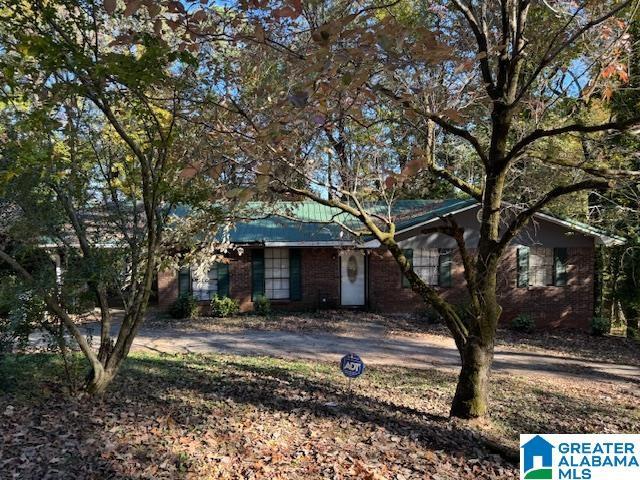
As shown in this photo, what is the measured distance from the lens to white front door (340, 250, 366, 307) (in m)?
18.0

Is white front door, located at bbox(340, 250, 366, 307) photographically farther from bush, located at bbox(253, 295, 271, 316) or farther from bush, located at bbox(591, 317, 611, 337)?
bush, located at bbox(591, 317, 611, 337)

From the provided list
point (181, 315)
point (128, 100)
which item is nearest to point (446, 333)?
point (181, 315)

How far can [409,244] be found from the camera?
17.0 meters

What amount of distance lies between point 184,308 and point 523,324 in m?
11.0

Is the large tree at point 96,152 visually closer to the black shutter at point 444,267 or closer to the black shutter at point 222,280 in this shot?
the black shutter at point 222,280

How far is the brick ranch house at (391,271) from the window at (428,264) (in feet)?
0.11

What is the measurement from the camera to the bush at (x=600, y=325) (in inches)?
642

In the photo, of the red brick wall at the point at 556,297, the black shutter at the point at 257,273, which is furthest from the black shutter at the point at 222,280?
the red brick wall at the point at 556,297

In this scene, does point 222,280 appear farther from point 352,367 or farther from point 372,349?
point 352,367

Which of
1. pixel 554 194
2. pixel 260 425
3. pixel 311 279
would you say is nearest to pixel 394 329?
pixel 311 279

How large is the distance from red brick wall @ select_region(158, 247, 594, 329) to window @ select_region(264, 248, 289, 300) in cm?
41

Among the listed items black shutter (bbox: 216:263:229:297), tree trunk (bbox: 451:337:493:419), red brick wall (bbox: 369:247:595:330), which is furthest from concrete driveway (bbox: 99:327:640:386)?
tree trunk (bbox: 451:337:493:419)

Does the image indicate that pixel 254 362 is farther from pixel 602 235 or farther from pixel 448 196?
pixel 448 196

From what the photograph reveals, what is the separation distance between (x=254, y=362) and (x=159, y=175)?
502cm
